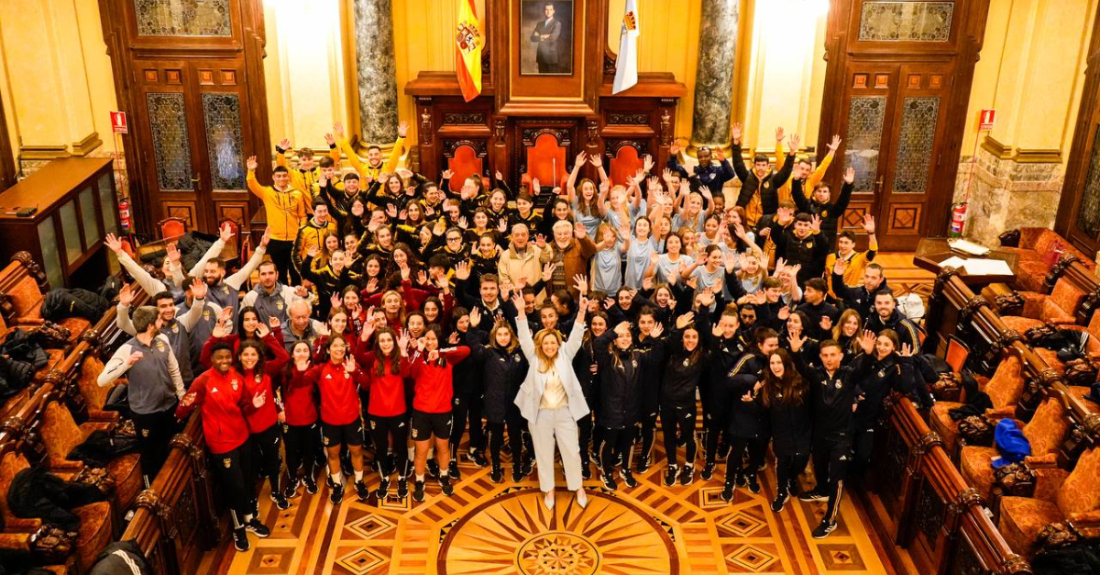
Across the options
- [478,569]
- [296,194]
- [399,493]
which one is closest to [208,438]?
[399,493]

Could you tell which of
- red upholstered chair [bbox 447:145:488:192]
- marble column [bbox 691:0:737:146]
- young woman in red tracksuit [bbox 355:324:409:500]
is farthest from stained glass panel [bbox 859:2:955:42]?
young woman in red tracksuit [bbox 355:324:409:500]

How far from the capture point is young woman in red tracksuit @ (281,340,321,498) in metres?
6.80

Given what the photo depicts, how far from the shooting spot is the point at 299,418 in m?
7.04

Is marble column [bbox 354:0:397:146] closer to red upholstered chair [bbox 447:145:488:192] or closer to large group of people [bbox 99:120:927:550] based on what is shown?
red upholstered chair [bbox 447:145:488:192]

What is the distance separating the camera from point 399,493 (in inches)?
294

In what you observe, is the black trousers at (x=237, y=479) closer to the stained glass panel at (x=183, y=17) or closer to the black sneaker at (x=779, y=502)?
the black sneaker at (x=779, y=502)

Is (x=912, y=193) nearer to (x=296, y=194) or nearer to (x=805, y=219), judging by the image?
(x=805, y=219)

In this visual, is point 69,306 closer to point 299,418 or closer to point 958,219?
point 299,418

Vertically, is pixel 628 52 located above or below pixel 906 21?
below

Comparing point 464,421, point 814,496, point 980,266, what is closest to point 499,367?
point 464,421

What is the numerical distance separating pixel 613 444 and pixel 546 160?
4.84 meters

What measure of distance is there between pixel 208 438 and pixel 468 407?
6.47ft

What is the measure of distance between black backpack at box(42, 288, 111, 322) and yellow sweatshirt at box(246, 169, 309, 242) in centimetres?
176

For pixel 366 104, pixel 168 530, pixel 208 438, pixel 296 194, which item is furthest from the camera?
pixel 366 104
